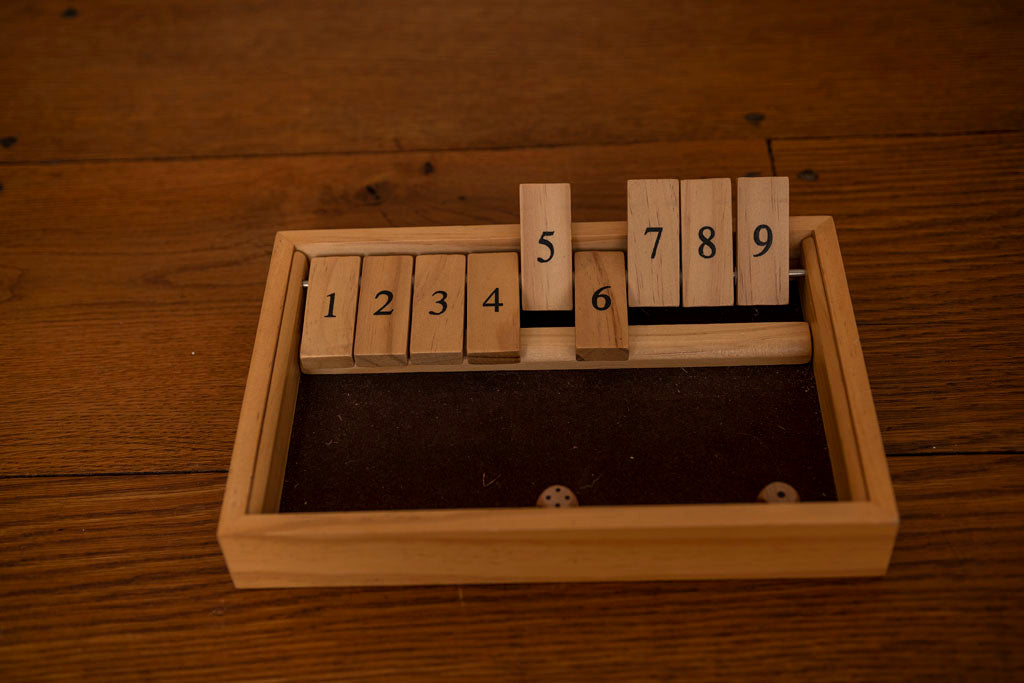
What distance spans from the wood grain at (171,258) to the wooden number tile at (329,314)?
0.45 ft

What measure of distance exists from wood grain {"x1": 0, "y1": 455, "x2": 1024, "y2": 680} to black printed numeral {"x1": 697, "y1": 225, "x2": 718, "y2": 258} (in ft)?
0.94

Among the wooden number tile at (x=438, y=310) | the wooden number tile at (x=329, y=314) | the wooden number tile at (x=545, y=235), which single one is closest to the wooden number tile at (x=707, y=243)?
the wooden number tile at (x=545, y=235)

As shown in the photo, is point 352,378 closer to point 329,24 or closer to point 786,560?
point 786,560

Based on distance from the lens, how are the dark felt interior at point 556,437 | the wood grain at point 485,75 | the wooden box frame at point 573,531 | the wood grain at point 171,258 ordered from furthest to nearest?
1. the wood grain at point 485,75
2. the wood grain at point 171,258
3. the dark felt interior at point 556,437
4. the wooden box frame at point 573,531

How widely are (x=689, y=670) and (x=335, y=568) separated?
12.2 inches

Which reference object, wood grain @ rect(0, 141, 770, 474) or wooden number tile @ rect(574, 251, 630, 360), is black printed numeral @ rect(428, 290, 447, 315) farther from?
wood grain @ rect(0, 141, 770, 474)

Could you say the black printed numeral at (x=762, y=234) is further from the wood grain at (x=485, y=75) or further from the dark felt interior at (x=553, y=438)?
the wood grain at (x=485, y=75)

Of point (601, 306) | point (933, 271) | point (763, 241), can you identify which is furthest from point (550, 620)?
point (933, 271)

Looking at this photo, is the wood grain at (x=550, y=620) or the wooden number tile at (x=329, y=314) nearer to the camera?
the wood grain at (x=550, y=620)

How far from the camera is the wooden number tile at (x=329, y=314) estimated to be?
854mm

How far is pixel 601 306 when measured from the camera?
2.81ft

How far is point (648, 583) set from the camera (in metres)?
0.79

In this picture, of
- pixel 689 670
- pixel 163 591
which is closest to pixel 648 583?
pixel 689 670

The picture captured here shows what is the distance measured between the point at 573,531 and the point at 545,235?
30 cm
